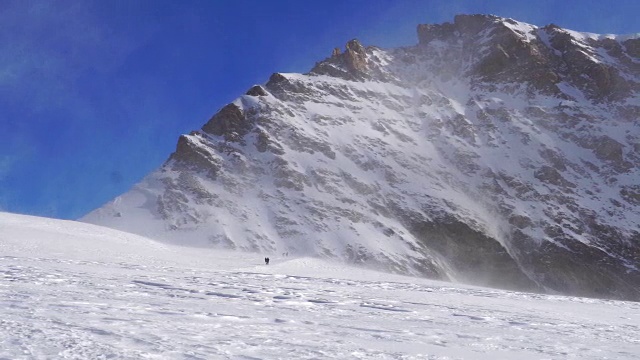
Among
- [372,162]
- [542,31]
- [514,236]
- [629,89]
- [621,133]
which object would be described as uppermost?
[542,31]

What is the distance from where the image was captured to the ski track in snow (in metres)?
8.28

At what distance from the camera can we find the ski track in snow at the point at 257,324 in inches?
326

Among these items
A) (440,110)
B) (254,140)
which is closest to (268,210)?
(254,140)

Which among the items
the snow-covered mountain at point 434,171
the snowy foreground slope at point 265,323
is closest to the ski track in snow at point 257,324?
the snowy foreground slope at point 265,323

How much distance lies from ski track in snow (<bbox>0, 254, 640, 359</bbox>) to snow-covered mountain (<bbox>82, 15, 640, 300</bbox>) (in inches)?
2592

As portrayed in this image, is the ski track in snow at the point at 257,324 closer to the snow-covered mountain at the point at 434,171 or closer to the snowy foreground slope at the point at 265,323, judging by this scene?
the snowy foreground slope at the point at 265,323

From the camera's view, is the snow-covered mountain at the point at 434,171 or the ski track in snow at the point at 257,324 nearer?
the ski track in snow at the point at 257,324

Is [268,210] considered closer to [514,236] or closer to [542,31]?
[514,236]

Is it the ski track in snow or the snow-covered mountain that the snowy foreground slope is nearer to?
the ski track in snow

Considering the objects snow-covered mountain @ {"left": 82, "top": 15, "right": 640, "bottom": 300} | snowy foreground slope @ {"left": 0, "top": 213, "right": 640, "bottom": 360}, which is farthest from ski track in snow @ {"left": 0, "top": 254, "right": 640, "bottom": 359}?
snow-covered mountain @ {"left": 82, "top": 15, "right": 640, "bottom": 300}

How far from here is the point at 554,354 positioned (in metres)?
10.5

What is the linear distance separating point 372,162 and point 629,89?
92.2 meters

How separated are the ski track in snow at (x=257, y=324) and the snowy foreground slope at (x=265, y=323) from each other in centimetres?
3

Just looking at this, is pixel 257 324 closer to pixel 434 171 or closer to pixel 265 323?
pixel 265 323
